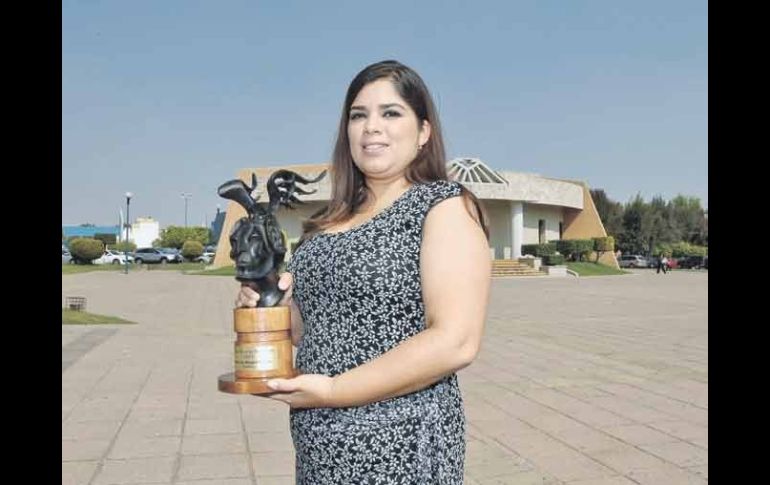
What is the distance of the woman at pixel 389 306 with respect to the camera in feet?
5.08

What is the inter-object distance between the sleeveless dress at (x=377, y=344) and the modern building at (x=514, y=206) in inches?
1236

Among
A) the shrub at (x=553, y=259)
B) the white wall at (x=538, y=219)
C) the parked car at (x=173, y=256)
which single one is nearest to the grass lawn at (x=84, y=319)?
the shrub at (x=553, y=259)

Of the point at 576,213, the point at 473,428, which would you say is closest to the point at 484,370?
the point at 473,428

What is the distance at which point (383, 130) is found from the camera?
175cm

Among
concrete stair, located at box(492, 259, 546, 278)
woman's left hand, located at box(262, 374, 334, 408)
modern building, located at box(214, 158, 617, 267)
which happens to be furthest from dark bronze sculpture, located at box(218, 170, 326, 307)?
concrete stair, located at box(492, 259, 546, 278)

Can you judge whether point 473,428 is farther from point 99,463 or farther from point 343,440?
point 343,440

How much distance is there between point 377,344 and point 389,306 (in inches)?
3.7

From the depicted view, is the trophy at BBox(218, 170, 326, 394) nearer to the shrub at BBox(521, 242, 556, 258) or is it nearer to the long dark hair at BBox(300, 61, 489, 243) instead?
the long dark hair at BBox(300, 61, 489, 243)

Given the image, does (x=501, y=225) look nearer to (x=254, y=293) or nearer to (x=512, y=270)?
(x=512, y=270)

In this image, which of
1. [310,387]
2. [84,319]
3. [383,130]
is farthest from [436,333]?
[84,319]

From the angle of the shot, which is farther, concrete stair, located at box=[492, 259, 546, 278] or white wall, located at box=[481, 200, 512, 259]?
white wall, located at box=[481, 200, 512, 259]

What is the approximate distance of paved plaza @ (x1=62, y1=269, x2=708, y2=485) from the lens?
14.4 ft

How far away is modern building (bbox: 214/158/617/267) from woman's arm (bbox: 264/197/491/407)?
3149cm
